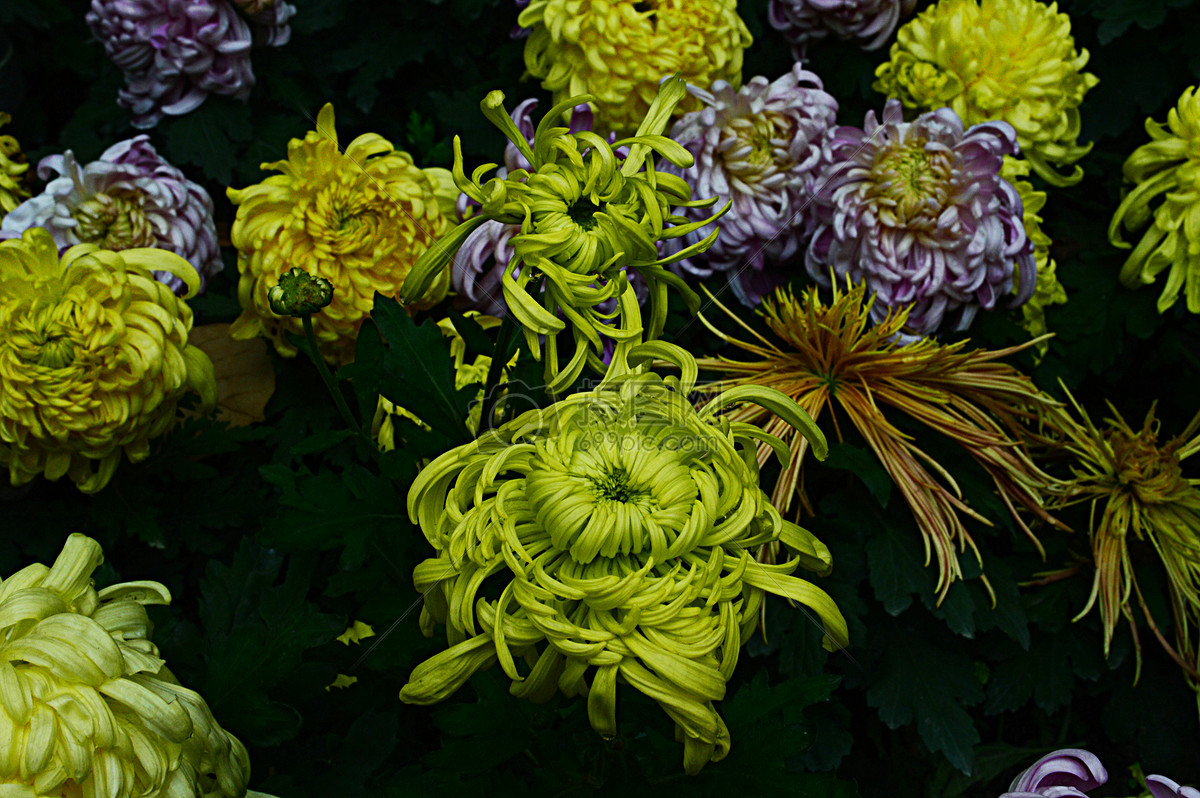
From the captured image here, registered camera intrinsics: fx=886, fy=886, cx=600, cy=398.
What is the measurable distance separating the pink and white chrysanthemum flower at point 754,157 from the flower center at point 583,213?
435 mm

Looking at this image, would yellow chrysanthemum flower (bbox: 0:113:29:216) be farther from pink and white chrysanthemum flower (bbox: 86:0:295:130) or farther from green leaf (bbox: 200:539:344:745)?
green leaf (bbox: 200:539:344:745)

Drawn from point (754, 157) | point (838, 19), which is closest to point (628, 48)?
point (754, 157)

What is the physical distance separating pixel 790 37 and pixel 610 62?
326 millimetres

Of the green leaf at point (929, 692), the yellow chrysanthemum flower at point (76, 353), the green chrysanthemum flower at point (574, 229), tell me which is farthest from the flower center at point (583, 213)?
the green leaf at point (929, 692)

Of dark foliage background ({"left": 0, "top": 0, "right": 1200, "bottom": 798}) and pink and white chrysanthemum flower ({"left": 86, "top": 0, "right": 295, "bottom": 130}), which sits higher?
pink and white chrysanthemum flower ({"left": 86, "top": 0, "right": 295, "bottom": 130})

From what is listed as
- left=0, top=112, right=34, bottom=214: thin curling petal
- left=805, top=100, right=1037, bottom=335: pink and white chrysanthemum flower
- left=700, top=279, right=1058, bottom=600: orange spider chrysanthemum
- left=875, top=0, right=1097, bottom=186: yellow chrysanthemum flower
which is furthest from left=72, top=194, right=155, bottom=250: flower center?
left=875, top=0, right=1097, bottom=186: yellow chrysanthemum flower

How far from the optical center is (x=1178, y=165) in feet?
3.31

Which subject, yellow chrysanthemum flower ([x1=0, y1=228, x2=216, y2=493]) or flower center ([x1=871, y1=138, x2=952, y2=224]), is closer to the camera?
yellow chrysanthemum flower ([x1=0, y1=228, x2=216, y2=493])

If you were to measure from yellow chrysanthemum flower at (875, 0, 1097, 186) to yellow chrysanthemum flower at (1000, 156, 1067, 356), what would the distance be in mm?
62

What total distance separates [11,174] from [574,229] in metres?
0.88

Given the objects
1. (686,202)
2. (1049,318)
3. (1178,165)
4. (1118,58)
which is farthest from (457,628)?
(1118,58)

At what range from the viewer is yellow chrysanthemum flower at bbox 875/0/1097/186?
1.03m

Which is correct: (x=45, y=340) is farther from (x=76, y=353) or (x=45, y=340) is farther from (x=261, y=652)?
(x=261, y=652)

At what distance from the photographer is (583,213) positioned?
530mm
